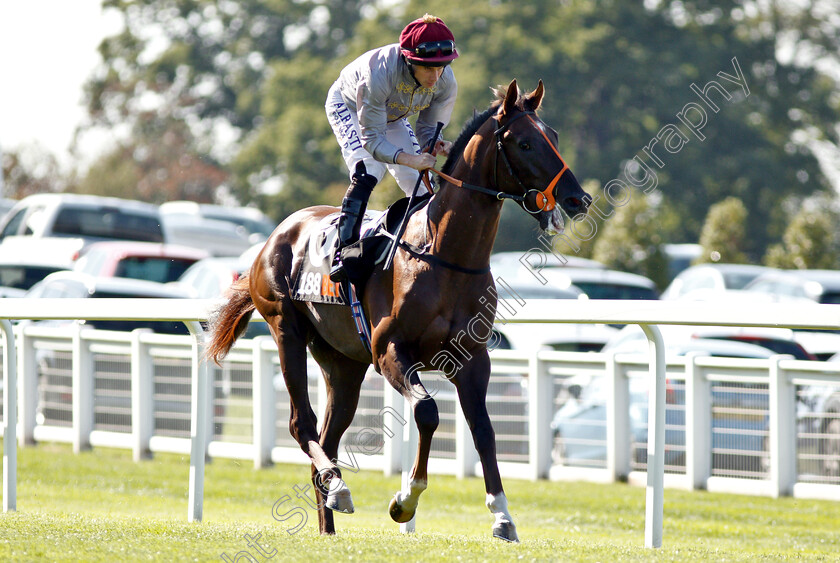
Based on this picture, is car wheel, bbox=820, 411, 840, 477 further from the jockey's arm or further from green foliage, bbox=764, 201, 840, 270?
→ green foliage, bbox=764, 201, 840, 270

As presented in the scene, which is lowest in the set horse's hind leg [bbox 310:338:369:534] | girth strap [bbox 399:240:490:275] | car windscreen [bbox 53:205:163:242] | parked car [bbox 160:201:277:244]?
horse's hind leg [bbox 310:338:369:534]

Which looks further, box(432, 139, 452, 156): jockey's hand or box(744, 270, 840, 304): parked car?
box(744, 270, 840, 304): parked car

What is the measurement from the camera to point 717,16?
128ft

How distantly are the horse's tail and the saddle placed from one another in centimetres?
53

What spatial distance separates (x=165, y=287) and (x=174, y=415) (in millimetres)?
1845

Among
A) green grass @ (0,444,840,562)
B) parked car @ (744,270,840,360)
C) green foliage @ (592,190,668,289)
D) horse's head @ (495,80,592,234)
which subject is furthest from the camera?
green foliage @ (592,190,668,289)

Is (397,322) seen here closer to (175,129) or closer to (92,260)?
(92,260)

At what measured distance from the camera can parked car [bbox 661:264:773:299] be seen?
634 inches

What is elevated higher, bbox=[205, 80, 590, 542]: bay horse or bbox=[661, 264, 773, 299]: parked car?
bbox=[661, 264, 773, 299]: parked car

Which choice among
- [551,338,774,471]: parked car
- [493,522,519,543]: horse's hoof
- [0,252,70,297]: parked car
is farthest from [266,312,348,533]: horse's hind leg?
[0,252,70,297]: parked car

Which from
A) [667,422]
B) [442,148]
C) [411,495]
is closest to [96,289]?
[667,422]

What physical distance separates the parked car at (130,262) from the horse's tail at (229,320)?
26.7 ft

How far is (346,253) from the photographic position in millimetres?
5316

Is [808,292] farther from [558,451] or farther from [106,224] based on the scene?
[106,224]
